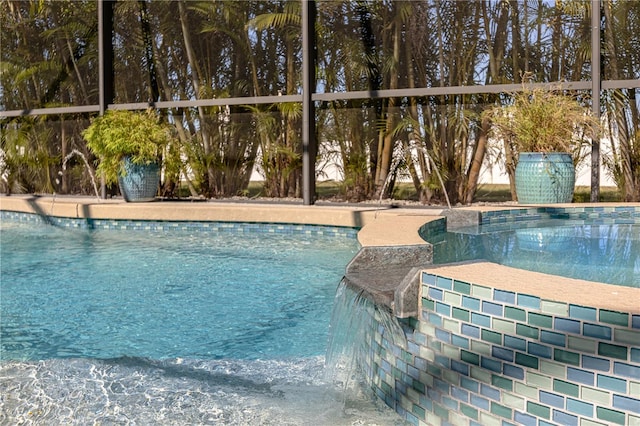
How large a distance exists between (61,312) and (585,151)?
5915mm

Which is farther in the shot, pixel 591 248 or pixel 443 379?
pixel 591 248

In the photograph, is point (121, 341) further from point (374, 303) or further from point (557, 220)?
point (557, 220)

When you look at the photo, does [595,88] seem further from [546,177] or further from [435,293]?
[435,293]

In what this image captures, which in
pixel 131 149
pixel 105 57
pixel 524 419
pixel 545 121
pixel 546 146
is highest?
pixel 105 57

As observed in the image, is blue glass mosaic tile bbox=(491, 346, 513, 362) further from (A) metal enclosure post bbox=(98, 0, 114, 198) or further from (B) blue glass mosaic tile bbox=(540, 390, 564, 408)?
(A) metal enclosure post bbox=(98, 0, 114, 198)

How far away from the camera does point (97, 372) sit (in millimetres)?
3035

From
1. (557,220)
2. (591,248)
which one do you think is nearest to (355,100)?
(557,220)

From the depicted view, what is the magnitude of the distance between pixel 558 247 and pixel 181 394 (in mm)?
2549

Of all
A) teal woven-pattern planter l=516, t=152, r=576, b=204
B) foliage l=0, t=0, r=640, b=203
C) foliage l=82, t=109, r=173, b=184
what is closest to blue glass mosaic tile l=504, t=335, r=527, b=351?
teal woven-pattern planter l=516, t=152, r=576, b=204

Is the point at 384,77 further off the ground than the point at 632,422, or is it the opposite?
the point at 384,77

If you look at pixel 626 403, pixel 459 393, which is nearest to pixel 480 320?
pixel 459 393

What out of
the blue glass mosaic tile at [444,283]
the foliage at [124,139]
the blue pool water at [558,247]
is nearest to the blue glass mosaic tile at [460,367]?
the blue glass mosaic tile at [444,283]

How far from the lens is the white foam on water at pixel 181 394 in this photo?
2.50 m

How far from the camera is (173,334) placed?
3666 millimetres
